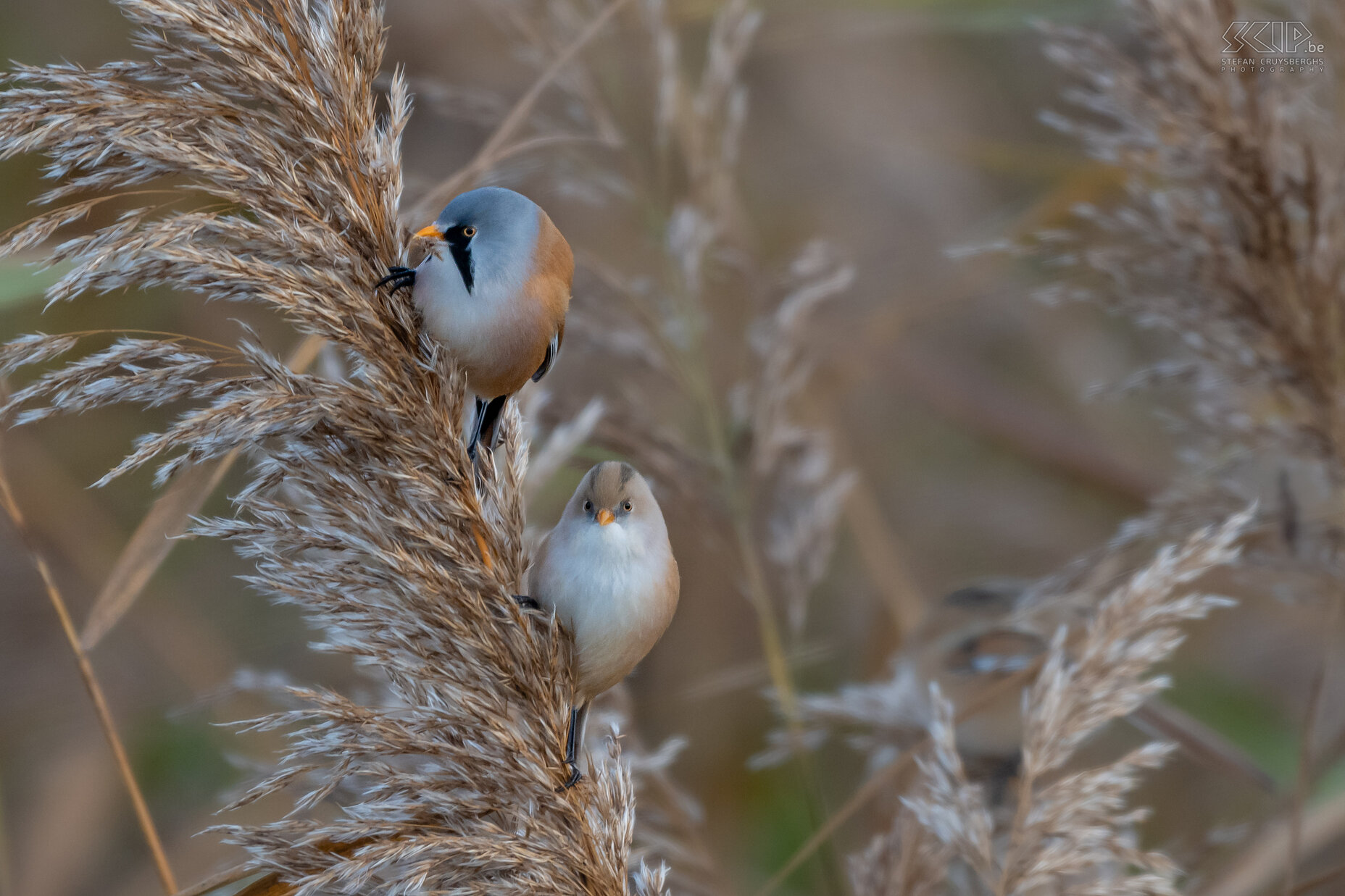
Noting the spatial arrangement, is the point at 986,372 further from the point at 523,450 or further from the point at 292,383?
the point at 292,383

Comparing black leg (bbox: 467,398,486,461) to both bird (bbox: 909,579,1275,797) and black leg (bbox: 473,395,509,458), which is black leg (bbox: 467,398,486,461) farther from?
bird (bbox: 909,579,1275,797)

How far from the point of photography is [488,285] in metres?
0.94

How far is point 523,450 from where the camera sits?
3.59 feet

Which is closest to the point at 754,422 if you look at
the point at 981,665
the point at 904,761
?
the point at 981,665

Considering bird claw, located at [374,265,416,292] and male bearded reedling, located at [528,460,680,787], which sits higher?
bird claw, located at [374,265,416,292]

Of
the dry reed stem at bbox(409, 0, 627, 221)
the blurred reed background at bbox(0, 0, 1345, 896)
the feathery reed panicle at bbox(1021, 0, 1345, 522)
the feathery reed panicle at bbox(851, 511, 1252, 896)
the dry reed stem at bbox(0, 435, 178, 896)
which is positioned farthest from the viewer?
the blurred reed background at bbox(0, 0, 1345, 896)

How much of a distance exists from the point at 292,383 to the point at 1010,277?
2.19 metres

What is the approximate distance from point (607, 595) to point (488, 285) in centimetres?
31

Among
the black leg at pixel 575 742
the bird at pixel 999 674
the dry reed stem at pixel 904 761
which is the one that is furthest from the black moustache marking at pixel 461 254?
the bird at pixel 999 674

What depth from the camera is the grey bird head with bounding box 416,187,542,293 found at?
37.1 inches

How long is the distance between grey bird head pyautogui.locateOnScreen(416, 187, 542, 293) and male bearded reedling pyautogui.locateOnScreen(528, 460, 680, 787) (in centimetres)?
21

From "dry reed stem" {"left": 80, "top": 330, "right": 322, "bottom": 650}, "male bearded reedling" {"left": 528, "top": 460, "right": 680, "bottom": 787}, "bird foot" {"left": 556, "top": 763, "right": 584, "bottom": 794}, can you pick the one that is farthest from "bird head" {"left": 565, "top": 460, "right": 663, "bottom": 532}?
"dry reed stem" {"left": 80, "top": 330, "right": 322, "bottom": 650}

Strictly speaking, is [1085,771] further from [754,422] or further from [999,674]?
[754,422]

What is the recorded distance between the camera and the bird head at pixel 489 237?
94cm
